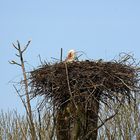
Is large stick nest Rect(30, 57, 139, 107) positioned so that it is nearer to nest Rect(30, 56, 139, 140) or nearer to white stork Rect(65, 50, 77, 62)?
nest Rect(30, 56, 139, 140)

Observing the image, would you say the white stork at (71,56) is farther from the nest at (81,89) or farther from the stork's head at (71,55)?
the nest at (81,89)

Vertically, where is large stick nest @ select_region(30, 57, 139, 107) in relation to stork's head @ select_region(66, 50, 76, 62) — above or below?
below

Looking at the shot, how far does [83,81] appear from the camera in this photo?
11.7 ft

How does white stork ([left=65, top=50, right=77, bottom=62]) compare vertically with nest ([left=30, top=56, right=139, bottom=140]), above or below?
above

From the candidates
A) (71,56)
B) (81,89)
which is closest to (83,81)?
(81,89)

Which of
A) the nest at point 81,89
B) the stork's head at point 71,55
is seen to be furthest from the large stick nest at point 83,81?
the stork's head at point 71,55

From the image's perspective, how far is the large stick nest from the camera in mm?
3582

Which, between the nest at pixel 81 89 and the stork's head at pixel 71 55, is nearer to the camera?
the nest at pixel 81 89

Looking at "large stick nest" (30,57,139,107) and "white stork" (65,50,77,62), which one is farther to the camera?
"white stork" (65,50,77,62)

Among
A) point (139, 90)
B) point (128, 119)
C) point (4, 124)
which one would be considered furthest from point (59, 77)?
point (4, 124)

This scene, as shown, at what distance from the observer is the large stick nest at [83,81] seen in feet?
11.8

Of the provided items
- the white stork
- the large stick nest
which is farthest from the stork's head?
the large stick nest

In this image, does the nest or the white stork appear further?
the white stork

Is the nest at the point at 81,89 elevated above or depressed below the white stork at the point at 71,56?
below
